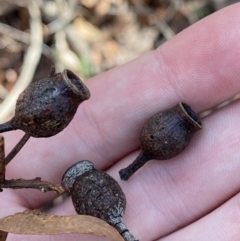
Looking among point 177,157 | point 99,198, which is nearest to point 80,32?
point 177,157

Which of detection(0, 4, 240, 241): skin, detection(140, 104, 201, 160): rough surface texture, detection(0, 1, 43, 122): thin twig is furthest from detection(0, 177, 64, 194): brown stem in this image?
detection(0, 1, 43, 122): thin twig

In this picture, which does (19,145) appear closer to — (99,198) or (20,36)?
(99,198)

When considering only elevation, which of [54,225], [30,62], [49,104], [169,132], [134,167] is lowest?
[30,62]

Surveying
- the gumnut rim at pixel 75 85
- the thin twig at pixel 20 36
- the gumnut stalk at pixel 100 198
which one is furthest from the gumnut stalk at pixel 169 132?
the thin twig at pixel 20 36

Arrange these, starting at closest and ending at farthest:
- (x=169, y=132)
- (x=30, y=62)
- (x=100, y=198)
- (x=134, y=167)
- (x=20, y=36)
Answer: (x=100, y=198) < (x=169, y=132) < (x=134, y=167) < (x=30, y=62) < (x=20, y=36)

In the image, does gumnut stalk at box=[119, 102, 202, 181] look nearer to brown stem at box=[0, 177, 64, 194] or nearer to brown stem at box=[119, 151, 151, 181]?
brown stem at box=[119, 151, 151, 181]

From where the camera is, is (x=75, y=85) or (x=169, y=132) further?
(x=169, y=132)
